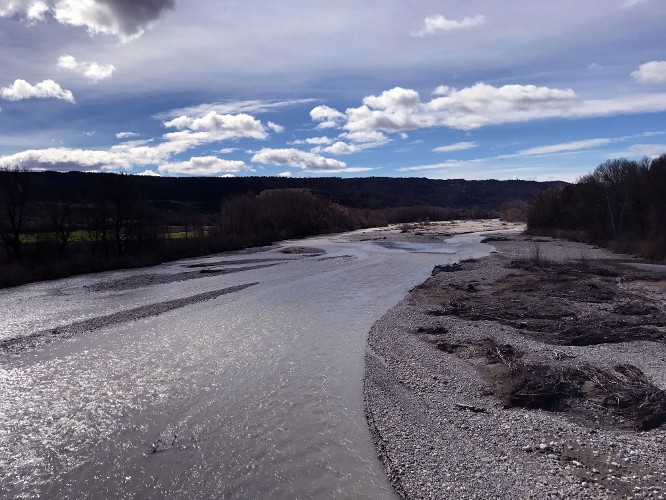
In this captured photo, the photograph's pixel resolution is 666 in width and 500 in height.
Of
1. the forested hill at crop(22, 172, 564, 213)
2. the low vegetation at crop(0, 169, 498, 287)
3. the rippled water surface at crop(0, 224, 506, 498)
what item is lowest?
the rippled water surface at crop(0, 224, 506, 498)

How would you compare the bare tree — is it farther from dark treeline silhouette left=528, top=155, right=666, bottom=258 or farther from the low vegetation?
dark treeline silhouette left=528, top=155, right=666, bottom=258

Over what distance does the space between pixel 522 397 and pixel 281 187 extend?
119730mm

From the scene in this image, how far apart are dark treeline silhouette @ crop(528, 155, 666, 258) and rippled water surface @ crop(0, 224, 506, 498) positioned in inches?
972

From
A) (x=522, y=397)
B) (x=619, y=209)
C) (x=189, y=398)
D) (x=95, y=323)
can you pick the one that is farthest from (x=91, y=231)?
(x=619, y=209)

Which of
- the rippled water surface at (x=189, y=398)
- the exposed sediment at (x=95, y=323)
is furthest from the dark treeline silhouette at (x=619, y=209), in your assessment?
the exposed sediment at (x=95, y=323)

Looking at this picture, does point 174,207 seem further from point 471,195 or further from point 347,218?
point 471,195

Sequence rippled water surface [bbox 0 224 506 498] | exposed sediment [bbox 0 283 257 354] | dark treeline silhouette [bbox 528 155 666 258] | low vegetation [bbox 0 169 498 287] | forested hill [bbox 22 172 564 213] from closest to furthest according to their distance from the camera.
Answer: rippled water surface [bbox 0 224 506 498]
exposed sediment [bbox 0 283 257 354]
low vegetation [bbox 0 169 498 287]
dark treeline silhouette [bbox 528 155 666 258]
forested hill [bbox 22 172 564 213]

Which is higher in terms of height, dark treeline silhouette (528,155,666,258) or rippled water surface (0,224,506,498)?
dark treeline silhouette (528,155,666,258)

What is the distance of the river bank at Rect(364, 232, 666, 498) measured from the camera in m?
6.25

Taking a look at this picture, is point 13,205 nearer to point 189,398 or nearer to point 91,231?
point 91,231

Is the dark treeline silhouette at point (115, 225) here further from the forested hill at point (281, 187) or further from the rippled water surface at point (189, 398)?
the rippled water surface at point (189, 398)

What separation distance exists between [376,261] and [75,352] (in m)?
24.4

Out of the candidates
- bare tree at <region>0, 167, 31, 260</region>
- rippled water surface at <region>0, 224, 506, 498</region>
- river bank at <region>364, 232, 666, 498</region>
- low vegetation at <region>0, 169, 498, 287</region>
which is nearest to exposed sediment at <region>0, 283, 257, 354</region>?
rippled water surface at <region>0, 224, 506, 498</region>

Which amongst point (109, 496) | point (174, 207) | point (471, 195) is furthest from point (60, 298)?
point (471, 195)
